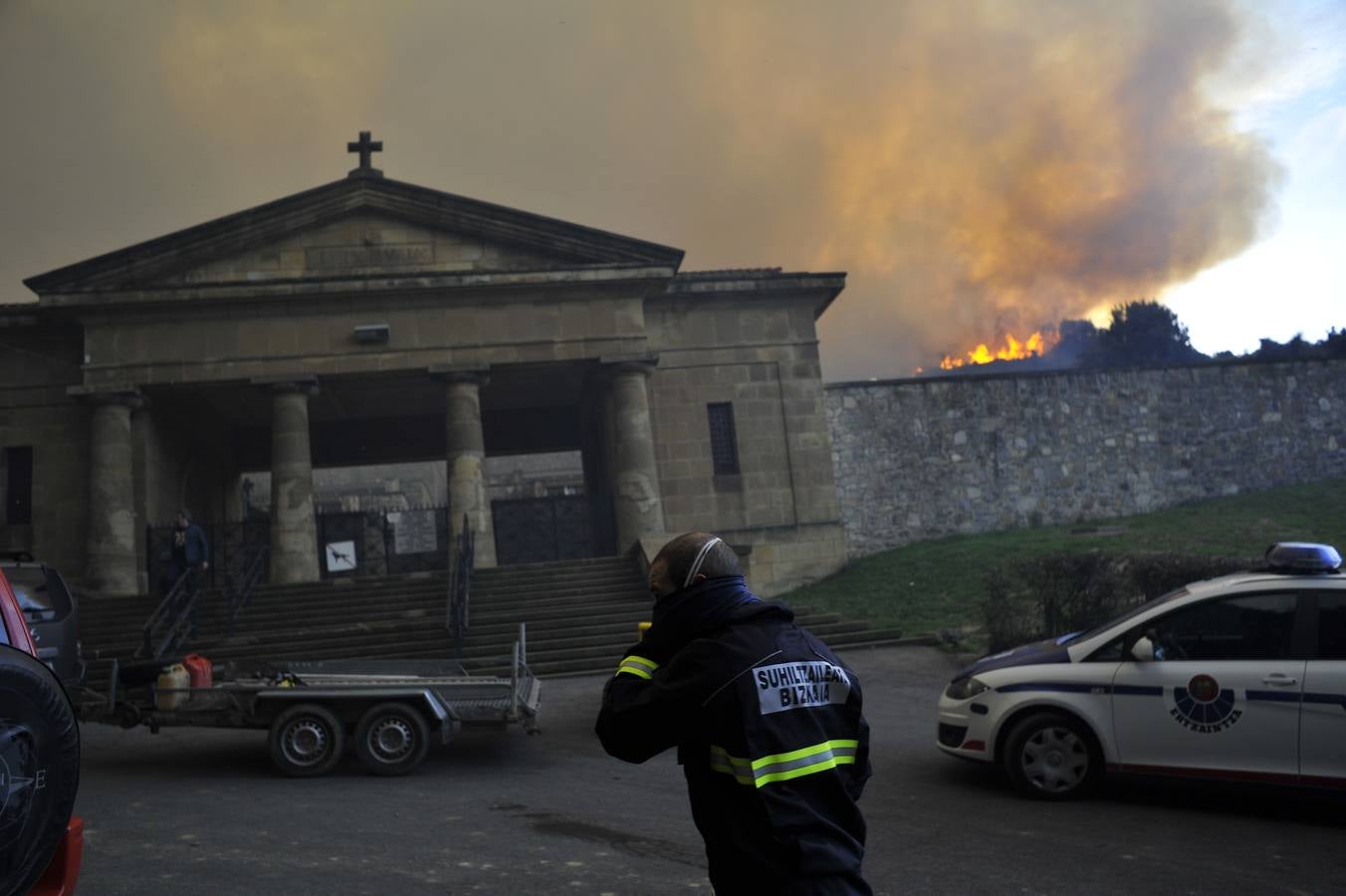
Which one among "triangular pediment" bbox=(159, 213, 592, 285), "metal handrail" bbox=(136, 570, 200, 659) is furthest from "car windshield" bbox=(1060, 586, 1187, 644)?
"triangular pediment" bbox=(159, 213, 592, 285)

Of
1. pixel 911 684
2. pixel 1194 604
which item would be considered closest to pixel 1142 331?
pixel 911 684

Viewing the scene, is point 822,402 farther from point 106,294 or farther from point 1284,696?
point 1284,696

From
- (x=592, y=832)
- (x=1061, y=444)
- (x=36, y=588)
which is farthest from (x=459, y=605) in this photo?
(x=1061, y=444)

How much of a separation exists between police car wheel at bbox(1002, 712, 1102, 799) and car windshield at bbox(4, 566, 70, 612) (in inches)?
359

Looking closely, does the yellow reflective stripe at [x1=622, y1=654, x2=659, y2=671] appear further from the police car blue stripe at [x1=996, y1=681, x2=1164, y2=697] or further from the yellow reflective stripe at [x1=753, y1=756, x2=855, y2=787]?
the police car blue stripe at [x1=996, y1=681, x2=1164, y2=697]

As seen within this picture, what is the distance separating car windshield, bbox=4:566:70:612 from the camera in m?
10.3

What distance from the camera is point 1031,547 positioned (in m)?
22.0

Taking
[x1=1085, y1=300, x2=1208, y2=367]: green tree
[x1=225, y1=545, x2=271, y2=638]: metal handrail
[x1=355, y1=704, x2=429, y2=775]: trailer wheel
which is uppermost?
[x1=1085, y1=300, x2=1208, y2=367]: green tree

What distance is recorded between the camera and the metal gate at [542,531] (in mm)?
27609

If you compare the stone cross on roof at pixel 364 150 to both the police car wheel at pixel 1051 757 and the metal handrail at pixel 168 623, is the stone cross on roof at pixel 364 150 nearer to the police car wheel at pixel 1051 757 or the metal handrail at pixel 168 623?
the metal handrail at pixel 168 623

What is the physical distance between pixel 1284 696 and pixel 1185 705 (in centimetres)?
59

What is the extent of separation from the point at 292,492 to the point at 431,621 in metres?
6.11

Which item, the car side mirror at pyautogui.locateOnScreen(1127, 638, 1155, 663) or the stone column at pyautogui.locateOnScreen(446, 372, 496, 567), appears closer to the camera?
the car side mirror at pyautogui.locateOnScreen(1127, 638, 1155, 663)

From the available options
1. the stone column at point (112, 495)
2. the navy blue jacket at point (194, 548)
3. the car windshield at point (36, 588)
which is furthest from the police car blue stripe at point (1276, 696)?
the stone column at point (112, 495)
